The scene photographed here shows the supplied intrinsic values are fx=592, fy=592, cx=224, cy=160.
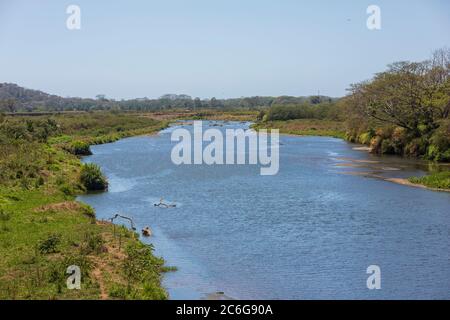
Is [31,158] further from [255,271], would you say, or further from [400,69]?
[400,69]

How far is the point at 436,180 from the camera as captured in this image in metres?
46.3

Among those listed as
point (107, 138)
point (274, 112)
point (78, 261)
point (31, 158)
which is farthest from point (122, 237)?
point (274, 112)

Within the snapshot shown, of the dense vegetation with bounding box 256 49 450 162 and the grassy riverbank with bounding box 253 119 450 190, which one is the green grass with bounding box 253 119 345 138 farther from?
the dense vegetation with bounding box 256 49 450 162

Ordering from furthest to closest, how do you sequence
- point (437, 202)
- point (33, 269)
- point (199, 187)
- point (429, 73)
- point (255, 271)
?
point (429, 73)
point (199, 187)
point (437, 202)
point (255, 271)
point (33, 269)

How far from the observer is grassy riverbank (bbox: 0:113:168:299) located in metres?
20.2

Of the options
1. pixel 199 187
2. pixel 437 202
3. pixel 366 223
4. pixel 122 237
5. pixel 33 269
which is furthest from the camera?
pixel 199 187

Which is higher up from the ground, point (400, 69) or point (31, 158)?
point (400, 69)

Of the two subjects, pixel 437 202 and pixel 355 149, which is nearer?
pixel 437 202

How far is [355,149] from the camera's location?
81.5 metres

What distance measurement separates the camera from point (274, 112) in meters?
150

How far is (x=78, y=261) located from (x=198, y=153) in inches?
2066

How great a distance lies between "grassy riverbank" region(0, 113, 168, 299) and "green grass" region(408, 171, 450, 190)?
26035mm

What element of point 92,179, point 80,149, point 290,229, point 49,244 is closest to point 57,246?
point 49,244

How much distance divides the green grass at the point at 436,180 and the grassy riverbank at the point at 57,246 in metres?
26.0
